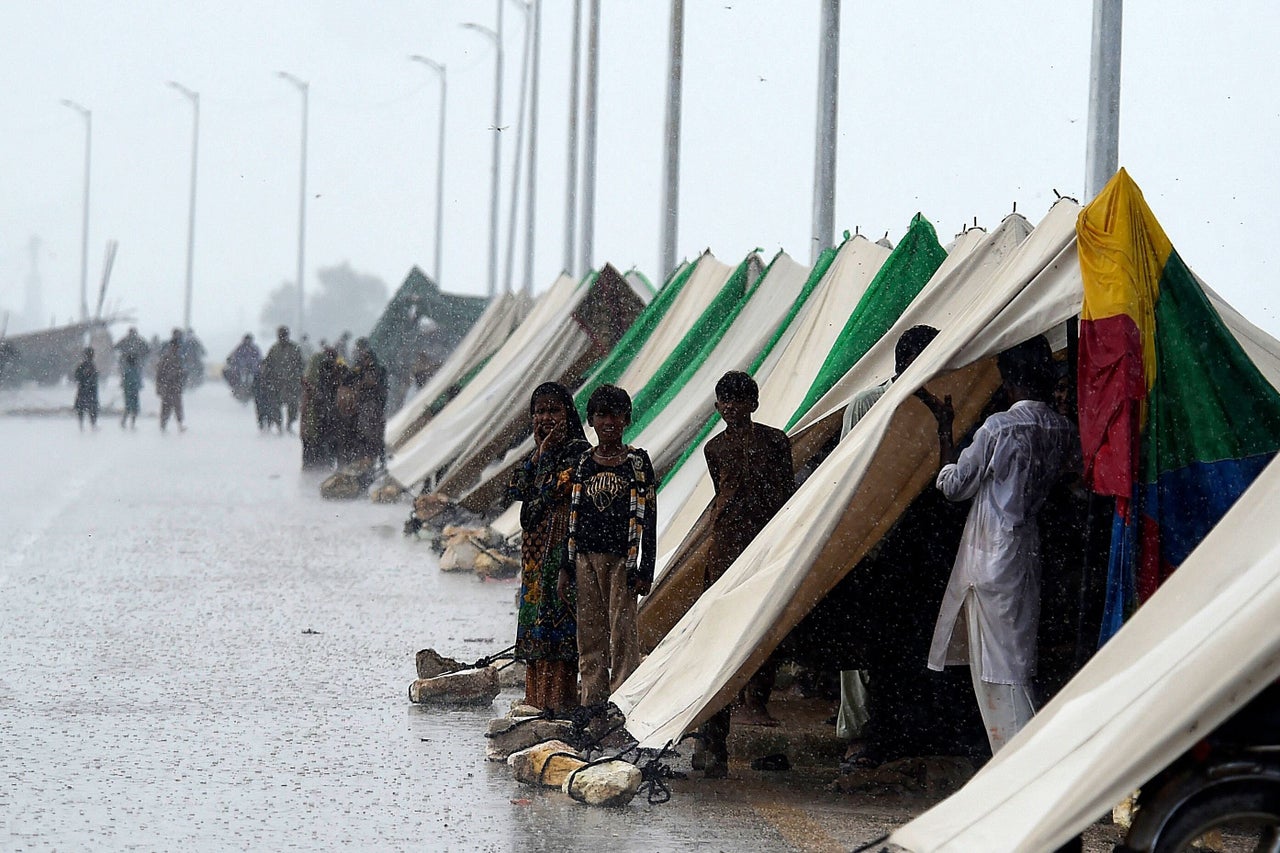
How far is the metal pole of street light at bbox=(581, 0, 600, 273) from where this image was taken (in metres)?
23.2

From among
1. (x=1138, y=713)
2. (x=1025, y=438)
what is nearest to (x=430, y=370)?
(x=1025, y=438)

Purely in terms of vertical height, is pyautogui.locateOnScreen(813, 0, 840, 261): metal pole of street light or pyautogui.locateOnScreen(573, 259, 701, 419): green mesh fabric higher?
pyautogui.locateOnScreen(813, 0, 840, 261): metal pole of street light

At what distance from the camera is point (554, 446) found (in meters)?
7.67

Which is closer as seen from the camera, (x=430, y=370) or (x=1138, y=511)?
(x=1138, y=511)

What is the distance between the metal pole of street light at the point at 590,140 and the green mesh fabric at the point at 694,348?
10544mm

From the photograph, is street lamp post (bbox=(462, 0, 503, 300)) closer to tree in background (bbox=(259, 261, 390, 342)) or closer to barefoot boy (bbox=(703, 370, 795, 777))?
barefoot boy (bbox=(703, 370, 795, 777))

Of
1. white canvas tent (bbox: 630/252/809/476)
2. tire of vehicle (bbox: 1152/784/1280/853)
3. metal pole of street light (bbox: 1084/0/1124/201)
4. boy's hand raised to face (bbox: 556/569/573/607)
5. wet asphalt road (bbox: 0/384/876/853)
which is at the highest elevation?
metal pole of street light (bbox: 1084/0/1124/201)

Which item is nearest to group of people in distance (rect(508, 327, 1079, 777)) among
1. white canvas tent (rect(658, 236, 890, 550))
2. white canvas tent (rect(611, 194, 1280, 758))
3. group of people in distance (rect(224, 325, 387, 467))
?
white canvas tent (rect(611, 194, 1280, 758))

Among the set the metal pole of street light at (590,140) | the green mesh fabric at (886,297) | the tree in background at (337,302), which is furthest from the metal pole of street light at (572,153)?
the tree in background at (337,302)

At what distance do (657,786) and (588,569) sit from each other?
1170mm

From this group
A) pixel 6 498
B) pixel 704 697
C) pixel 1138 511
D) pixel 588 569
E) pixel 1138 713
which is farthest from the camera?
pixel 6 498

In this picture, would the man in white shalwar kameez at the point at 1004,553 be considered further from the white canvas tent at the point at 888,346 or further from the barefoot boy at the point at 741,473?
the white canvas tent at the point at 888,346

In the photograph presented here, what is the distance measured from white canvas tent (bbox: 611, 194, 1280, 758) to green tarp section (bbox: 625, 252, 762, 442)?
5475 millimetres

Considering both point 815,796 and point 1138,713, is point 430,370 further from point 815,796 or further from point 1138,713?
point 1138,713
